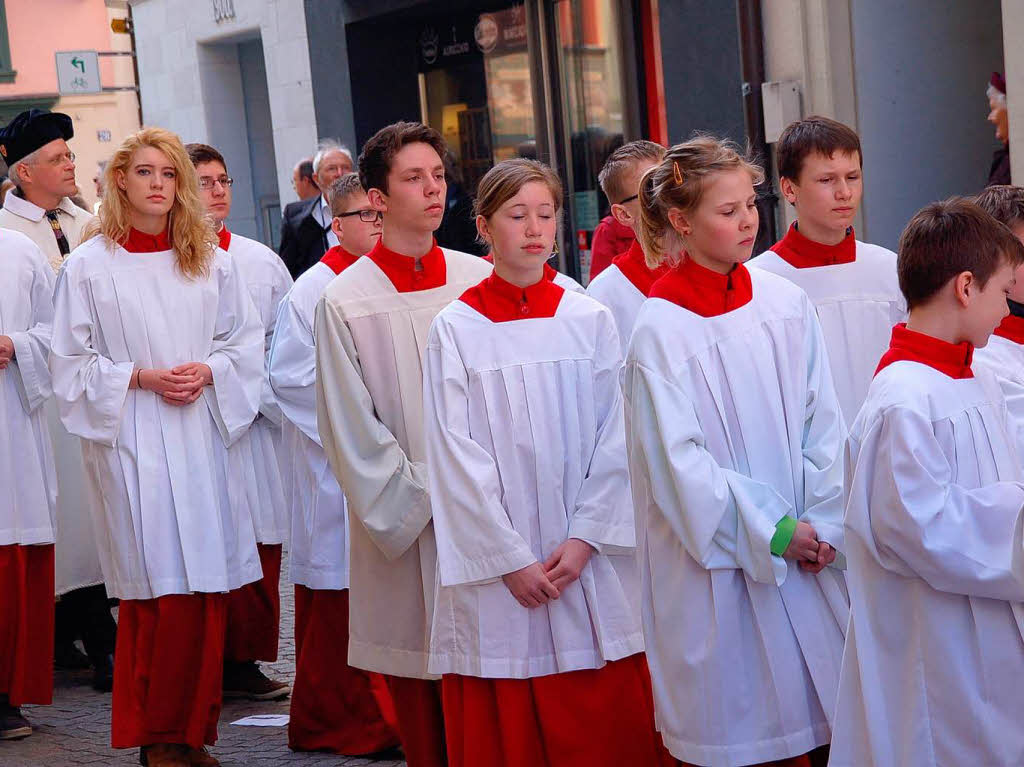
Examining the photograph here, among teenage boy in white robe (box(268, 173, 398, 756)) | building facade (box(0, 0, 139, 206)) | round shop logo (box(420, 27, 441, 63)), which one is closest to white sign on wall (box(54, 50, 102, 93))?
round shop logo (box(420, 27, 441, 63))

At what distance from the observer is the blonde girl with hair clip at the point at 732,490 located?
4.15 m

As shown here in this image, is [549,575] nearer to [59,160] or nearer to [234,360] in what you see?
[234,360]

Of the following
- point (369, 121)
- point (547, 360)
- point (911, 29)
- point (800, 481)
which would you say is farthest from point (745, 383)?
point (369, 121)

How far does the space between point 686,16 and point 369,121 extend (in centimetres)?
522

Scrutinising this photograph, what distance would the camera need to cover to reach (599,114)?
12.6 metres

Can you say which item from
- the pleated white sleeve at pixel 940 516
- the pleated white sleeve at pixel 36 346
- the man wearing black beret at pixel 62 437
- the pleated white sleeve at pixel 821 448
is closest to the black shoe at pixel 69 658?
the man wearing black beret at pixel 62 437

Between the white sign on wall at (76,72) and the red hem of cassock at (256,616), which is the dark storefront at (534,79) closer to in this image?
the red hem of cassock at (256,616)

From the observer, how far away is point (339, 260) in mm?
6688

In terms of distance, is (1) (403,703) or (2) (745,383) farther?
(1) (403,703)

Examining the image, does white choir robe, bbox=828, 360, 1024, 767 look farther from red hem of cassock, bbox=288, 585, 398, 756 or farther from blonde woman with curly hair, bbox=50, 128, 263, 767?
blonde woman with curly hair, bbox=50, 128, 263, 767

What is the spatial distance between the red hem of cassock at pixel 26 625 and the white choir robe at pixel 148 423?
1.01m

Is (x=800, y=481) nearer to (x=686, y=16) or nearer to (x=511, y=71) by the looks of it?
(x=686, y=16)

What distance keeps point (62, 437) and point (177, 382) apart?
2.06m

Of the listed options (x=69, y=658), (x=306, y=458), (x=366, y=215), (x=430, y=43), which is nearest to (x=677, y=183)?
(x=366, y=215)
